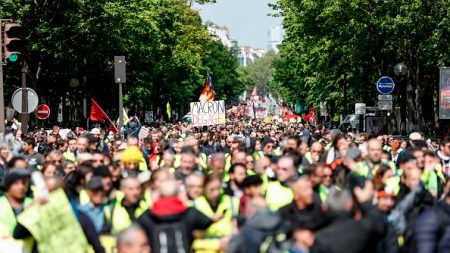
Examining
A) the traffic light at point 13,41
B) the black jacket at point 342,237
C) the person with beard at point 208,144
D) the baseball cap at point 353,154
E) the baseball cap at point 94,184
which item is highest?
the traffic light at point 13,41

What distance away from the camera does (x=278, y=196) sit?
490 inches

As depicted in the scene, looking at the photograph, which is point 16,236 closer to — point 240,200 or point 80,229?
point 80,229

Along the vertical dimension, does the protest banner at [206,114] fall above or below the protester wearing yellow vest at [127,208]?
above

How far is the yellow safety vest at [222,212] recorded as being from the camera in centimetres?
1080

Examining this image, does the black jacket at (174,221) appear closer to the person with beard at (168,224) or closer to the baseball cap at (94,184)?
the person with beard at (168,224)

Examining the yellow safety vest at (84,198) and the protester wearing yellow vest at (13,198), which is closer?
the protester wearing yellow vest at (13,198)

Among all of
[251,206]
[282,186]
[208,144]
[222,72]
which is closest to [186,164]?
[282,186]

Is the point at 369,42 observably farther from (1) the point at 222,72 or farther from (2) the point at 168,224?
(1) the point at 222,72

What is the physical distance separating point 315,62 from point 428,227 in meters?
44.6

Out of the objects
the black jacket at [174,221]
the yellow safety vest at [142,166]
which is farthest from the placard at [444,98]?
the black jacket at [174,221]

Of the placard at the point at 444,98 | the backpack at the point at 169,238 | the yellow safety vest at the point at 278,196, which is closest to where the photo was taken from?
the backpack at the point at 169,238

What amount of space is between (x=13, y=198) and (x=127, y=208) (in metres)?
1.07

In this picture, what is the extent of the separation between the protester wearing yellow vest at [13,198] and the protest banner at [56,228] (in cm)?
106

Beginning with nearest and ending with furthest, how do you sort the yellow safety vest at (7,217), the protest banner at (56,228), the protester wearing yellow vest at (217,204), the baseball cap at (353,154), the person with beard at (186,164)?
the protest banner at (56,228)
the protester wearing yellow vest at (217,204)
the yellow safety vest at (7,217)
the person with beard at (186,164)
the baseball cap at (353,154)
